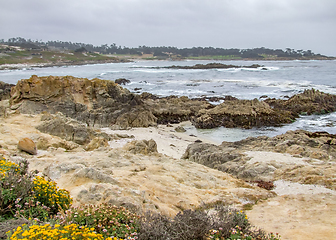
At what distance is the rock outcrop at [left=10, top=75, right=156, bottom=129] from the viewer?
53.1ft

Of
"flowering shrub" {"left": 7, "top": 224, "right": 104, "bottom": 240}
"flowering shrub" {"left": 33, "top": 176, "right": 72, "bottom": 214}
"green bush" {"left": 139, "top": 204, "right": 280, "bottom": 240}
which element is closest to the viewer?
"flowering shrub" {"left": 7, "top": 224, "right": 104, "bottom": 240}

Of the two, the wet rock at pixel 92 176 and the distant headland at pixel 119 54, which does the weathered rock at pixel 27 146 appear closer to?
the wet rock at pixel 92 176

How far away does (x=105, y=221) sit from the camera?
3516mm

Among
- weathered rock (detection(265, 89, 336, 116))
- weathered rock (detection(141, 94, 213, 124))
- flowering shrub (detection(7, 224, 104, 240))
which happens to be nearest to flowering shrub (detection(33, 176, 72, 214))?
flowering shrub (detection(7, 224, 104, 240))

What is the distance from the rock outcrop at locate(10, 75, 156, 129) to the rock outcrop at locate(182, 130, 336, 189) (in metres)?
7.90

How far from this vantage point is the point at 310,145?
11297mm

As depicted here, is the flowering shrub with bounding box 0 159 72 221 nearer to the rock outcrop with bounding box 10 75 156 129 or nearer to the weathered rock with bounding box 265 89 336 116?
the rock outcrop with bounding box 10 75 156 129

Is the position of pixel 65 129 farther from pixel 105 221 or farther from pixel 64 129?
pixel 105 221

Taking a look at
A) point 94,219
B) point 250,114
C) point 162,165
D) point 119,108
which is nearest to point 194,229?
point 94,219

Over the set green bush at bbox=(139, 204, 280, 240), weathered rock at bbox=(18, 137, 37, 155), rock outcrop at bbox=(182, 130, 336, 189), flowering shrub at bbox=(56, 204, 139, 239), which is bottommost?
rock outcrop at bbox=(182, 130, 336, 189)

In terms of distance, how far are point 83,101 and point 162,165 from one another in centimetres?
1190

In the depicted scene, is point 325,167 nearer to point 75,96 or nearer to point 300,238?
point 300,238

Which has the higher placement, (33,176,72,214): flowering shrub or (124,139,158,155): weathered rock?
(33,176,72,214): flowering shrub

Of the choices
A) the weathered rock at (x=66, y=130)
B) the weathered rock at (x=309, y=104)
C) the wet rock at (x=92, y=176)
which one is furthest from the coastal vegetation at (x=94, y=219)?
the weathered rock at (x=309, y=104)
